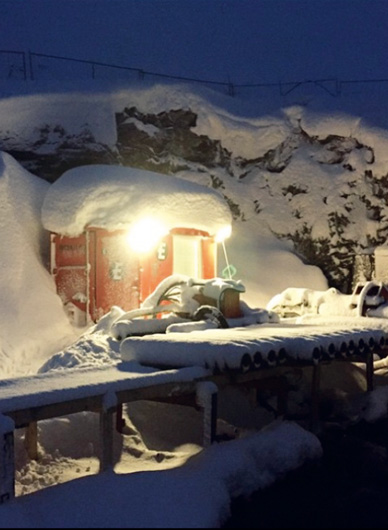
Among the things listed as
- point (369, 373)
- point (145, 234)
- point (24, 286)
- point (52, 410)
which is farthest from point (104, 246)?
point (52, 410)

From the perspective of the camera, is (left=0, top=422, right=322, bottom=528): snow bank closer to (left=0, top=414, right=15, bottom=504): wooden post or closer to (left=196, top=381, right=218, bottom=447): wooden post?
(left=0, top=414, right=15, bottom=504): wooden post

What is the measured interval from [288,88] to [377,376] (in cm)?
1754

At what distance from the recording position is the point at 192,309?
13445mm

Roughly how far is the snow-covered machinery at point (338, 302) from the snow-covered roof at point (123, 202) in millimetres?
3266

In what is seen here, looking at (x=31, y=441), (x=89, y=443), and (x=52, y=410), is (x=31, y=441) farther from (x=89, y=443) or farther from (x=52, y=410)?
(x=52, y=410)

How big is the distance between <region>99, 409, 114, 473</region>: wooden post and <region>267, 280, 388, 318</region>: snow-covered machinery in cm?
879

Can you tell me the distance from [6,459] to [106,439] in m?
1.66

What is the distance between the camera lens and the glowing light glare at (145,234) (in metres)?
16.8

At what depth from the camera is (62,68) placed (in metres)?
A: 26.7

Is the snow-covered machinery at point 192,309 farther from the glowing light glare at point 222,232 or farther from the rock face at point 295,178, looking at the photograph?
the rock face at point 295,178

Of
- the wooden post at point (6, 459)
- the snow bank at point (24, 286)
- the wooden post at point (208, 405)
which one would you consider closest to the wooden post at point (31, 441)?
the wooden post at point (208, 405)

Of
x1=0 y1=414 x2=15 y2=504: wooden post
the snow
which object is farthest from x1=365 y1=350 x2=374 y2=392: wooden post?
x1=0 y1=414 x2=15 y2=504: wooden post

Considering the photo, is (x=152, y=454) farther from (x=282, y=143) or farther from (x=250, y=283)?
(x=282, y=143)

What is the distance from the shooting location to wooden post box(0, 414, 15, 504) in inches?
239
